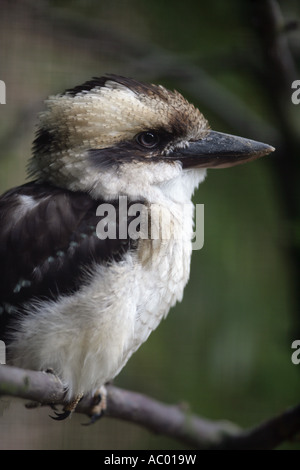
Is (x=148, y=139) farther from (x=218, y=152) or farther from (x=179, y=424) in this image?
(x=179, y=424)

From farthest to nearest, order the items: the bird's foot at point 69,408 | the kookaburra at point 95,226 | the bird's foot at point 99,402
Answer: the bird's foot at point 99,402 → the bird's foot at point 69,408 → the kookaburra at point 95,226

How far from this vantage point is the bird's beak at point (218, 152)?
159 centimetres

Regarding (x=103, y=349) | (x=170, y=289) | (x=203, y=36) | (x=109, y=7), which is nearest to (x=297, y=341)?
(x=170, y=289)

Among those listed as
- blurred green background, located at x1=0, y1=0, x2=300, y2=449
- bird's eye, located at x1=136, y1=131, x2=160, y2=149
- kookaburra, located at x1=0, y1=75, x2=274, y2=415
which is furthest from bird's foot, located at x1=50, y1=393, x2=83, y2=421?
bird's eye, located at x1=136, y1=131, x2=160, y2=149

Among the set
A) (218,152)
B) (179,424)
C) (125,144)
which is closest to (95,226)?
(125,144)

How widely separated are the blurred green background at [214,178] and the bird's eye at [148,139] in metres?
0.29

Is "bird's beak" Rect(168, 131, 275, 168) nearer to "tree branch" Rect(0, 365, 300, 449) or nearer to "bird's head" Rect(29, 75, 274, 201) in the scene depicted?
"bird's head" Rect(29, 75, 274, 201)

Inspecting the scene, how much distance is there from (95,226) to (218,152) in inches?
13.4

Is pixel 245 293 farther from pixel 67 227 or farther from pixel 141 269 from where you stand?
pixel 67 227

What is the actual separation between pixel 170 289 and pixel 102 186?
260 mm

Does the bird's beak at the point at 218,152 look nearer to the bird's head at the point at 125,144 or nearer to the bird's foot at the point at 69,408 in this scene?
the bird's head at the point at 125,144

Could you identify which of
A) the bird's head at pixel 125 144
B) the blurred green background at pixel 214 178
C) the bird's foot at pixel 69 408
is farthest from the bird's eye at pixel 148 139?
the bird's foot at pixel 69 408

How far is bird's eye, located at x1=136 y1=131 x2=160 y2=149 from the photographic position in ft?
5.11

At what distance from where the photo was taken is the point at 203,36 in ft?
6.13
